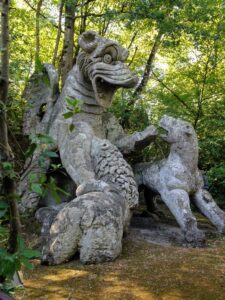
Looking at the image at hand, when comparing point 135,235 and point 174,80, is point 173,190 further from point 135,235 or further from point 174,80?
point 174,80

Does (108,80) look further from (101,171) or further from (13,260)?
(13,260)

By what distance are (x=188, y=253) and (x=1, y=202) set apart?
2.77 m

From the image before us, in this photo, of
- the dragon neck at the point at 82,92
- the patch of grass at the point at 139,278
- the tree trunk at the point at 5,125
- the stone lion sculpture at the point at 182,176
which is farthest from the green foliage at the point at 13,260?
the dragon neck at the point at 82,92

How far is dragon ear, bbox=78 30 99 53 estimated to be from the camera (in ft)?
14.5

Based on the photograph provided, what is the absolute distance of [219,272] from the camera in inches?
125

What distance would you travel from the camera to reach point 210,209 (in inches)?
174

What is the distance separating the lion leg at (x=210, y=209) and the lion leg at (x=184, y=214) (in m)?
0.27

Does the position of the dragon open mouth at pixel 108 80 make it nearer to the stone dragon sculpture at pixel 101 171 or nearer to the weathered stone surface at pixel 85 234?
the stone dragon sculpture at pixel 101 171

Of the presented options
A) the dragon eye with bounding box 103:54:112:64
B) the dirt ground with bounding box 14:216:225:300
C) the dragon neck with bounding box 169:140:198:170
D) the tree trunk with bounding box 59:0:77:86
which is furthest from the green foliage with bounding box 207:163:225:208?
the tree trunk with bounding box 59:0:77:86

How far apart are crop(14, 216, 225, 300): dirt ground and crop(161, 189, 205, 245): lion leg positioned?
8.8 inches

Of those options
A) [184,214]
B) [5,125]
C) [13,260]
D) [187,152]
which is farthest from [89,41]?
[13,260]

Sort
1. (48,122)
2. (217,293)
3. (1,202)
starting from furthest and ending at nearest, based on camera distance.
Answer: (48,122)
(217,293)
(1,202)

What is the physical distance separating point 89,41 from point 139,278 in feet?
8.48

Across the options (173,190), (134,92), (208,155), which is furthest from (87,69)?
(134,92)
